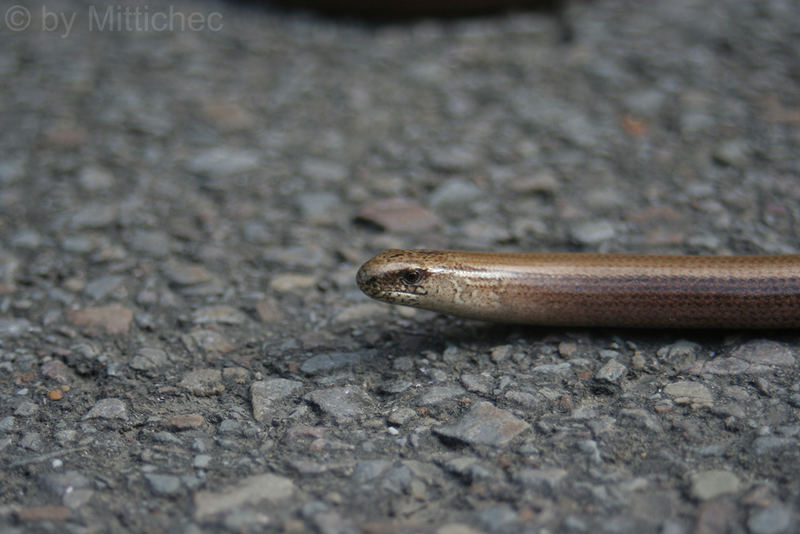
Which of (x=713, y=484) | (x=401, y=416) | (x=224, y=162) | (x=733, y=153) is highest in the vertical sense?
(x=733, y=153)

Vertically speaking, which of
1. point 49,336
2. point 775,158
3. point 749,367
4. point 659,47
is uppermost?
point 659,47

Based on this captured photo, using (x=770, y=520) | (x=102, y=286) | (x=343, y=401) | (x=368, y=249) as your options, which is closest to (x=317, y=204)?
(x=368, y=249)

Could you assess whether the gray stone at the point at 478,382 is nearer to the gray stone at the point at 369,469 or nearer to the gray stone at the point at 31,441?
the gray stone at the point at 369,469

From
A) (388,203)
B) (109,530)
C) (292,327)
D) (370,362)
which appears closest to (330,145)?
(388,203)

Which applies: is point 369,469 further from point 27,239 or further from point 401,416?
point 27,239

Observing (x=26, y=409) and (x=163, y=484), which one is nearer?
(x=163, y=484)

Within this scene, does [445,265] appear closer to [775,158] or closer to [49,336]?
[49,336]

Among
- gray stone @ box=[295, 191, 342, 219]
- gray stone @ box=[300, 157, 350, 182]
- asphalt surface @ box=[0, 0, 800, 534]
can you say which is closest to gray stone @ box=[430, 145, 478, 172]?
asphalt surface @ box=[0, 0, 800, 534]
